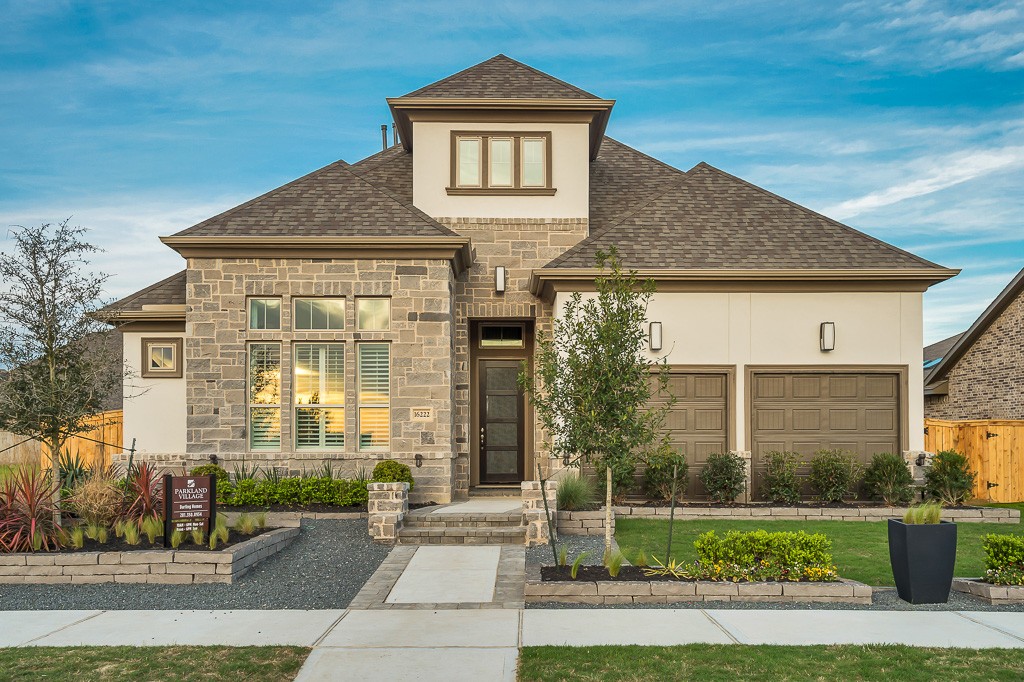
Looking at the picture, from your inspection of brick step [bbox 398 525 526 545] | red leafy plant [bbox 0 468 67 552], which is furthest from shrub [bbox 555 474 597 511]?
red leafy plant [bbox 0 468 67 552]

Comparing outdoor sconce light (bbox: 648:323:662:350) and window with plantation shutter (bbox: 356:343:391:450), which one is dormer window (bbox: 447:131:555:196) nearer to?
outdoor sconce light (bbox: 648:323:662:350)

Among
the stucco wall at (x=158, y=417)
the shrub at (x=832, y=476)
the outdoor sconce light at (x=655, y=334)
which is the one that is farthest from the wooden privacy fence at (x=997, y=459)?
the stucco wall at (x=158, y=417)

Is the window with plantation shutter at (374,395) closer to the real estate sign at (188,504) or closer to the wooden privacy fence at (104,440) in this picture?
the real estate sign at (188,504)

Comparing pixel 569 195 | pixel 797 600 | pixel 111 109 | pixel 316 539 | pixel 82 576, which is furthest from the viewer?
pixel 111 109

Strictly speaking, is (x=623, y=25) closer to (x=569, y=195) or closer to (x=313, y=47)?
(x=569, y=195)

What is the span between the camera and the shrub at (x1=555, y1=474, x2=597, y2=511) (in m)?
11.7

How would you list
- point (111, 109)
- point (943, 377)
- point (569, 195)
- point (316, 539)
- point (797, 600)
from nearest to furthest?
1. point (797, 600)
2. point (316, 539)
3. point (569, 195)
4. point (111, 109)
5. point (943, 377)

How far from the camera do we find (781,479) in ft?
44.1

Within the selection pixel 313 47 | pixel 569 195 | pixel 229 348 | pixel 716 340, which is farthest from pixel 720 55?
pixel 229 348

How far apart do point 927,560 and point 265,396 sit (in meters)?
10.6

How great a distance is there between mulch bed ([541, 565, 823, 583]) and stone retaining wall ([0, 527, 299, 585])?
3.59 meters

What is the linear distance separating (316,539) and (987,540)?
8282mm

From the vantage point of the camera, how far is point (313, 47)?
16.0 metres

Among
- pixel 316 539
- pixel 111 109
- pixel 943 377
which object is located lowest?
pixel 316 539
